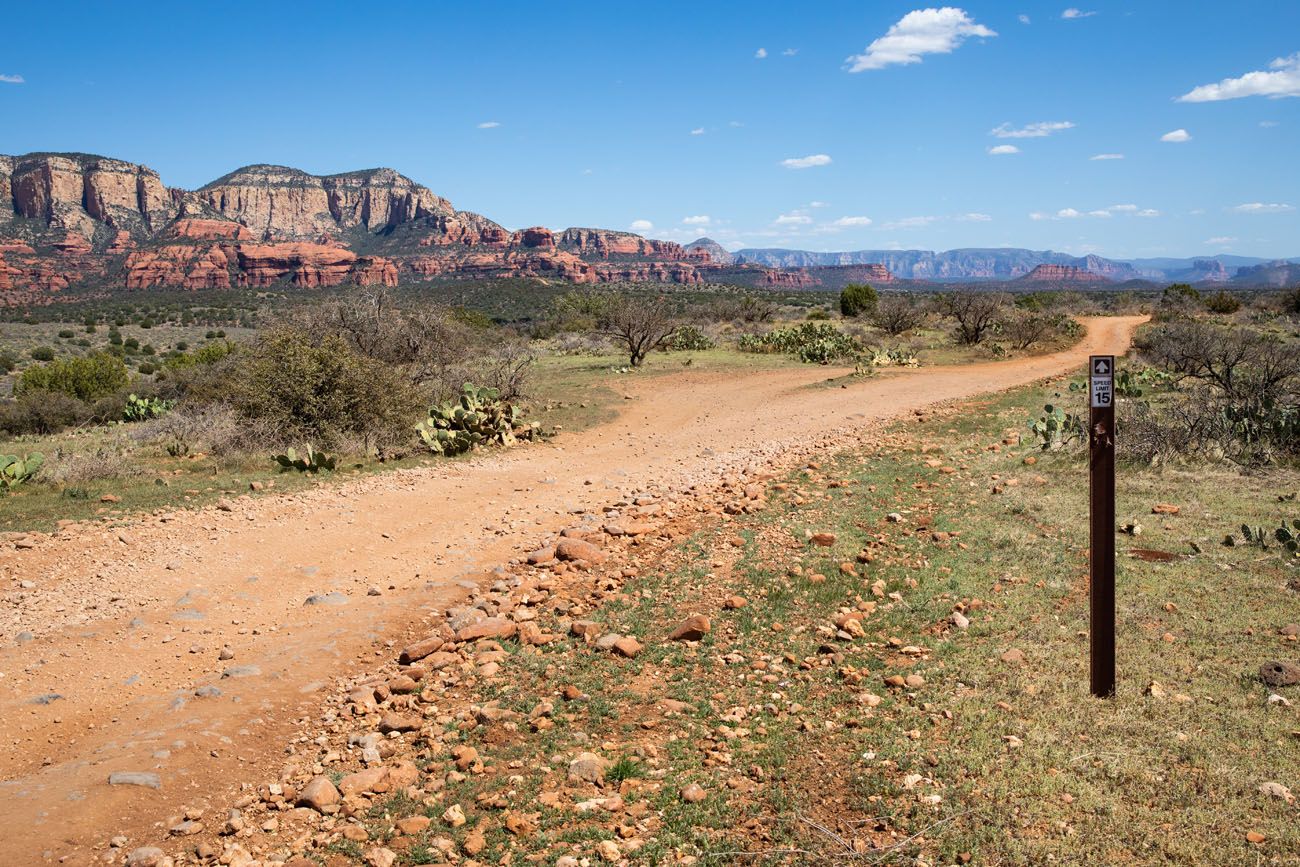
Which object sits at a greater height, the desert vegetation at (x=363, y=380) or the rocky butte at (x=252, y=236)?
the rocky butte at (x=252, y=236)

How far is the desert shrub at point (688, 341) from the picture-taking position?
28.4m

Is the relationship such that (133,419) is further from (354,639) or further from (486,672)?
(486,672)

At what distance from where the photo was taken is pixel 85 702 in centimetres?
507

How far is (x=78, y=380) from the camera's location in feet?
72.4

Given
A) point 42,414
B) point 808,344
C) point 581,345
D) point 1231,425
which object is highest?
point 581,345

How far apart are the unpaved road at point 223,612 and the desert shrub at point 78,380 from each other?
1634 cm

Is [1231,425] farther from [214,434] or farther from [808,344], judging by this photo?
[808,344]

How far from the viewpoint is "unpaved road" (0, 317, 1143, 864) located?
427 cm

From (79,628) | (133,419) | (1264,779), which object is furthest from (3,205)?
(1264,779)

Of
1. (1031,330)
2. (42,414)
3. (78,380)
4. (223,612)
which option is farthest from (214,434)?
(1031,330)

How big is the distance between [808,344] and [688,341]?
4.51 meters

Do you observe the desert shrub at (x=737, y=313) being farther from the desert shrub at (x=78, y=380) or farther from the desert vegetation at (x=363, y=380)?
the desert shrub at (x=78, y=380)

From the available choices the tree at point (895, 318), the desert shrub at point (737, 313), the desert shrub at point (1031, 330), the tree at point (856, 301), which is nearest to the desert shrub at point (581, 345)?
the desert shrub at point (737, 313)

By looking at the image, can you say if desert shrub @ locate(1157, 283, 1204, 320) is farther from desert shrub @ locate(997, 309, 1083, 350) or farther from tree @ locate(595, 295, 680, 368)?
tree @ locate(595, 295, 680, 368)
